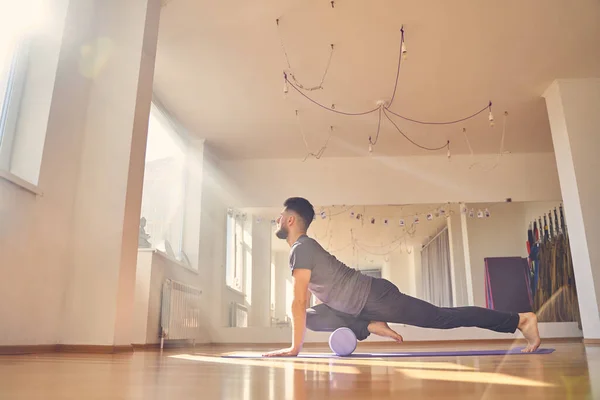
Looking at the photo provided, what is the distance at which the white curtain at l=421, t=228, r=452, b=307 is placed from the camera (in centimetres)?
565

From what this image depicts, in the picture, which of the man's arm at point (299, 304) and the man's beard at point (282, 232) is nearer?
the man's arm at point (299, 304)

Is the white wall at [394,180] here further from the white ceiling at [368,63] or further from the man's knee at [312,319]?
the man's knee at [312,319]

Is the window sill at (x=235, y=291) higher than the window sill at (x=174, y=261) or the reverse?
the reverse

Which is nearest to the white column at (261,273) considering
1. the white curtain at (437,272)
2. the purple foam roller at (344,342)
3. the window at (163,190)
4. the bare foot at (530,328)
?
the window at (163,190)

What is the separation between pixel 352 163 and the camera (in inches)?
240

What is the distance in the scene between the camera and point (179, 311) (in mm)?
4555

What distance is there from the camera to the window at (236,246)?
6035 millimetres

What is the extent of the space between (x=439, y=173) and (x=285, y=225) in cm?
396

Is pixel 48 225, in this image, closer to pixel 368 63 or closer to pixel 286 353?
pixel 286 353

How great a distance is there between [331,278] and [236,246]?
394cm

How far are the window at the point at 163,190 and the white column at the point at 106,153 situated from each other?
1.50 meters

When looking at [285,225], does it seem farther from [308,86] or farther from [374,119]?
[374,119]

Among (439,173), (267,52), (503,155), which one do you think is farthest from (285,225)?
(503,155)

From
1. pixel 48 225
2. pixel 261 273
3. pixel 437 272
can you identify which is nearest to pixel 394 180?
pixel 437 272
